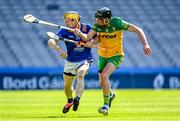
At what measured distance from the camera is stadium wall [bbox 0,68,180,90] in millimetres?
33188

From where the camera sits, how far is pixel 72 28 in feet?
53.5

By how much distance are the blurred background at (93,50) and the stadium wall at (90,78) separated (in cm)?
5

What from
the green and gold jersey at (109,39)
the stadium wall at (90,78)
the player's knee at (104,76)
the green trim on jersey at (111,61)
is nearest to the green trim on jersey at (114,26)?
the green and gold jersey at (109,39)

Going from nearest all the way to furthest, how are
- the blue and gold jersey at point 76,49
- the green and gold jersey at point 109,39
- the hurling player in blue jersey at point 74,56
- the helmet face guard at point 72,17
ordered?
1. the green and gold jersey at point 109,39
2. the helmet face guard at point 72,17
3. the hurling player in blue jersey at point 74,56
4. the blue and gold jersey at point 76,49

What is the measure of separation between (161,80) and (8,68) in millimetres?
7105

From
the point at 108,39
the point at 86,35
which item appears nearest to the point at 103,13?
the point at 108,39

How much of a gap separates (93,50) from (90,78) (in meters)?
2.86

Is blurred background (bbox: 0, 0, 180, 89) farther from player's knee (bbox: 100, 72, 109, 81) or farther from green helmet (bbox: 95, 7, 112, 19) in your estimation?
green helmet (bbox: 95, 7, 112, 19)

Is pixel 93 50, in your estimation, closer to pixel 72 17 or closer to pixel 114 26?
pixel 72 17

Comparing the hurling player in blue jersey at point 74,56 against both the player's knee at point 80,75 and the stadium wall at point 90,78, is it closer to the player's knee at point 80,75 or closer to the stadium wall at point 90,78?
the player's knee at point 80,75

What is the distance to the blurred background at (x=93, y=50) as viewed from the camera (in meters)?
33.8

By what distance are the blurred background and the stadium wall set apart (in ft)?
0.15

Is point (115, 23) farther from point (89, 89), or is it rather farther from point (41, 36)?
point (41, 36)

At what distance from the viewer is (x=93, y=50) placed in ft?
119
